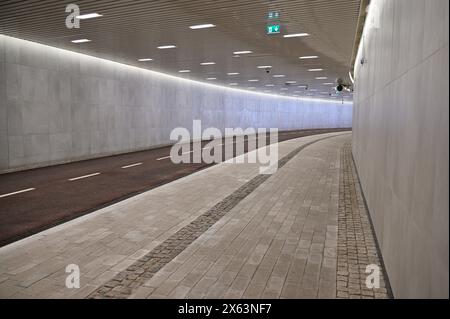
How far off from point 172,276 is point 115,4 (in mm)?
6896

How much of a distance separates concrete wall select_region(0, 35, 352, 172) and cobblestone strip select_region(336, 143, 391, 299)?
11.2m

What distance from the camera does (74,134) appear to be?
52.2 feet

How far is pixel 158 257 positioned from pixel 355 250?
9.59 feet

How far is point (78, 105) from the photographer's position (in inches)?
633

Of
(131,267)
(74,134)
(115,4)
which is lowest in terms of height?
(131,267)

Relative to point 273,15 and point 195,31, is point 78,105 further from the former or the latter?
point 273,15

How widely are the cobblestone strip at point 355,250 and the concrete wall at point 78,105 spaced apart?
11185 millimetres

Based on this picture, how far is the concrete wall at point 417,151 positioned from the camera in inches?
96.7

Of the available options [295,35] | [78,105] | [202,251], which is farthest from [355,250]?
[78,105]

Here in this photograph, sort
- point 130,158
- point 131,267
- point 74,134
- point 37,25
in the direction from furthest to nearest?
point 130,158, point 74,134, point 37,25, point 131,267

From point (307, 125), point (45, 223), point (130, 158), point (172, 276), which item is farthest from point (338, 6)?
point (307, 125)

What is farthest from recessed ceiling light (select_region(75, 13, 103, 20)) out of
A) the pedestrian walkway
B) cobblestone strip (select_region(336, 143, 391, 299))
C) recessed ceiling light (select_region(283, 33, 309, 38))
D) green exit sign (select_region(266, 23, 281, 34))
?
cobblestone strip (select_region(336, 143, 391, 299))

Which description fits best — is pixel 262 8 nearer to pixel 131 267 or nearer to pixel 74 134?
pixel 131 267

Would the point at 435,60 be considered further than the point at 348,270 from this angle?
No
